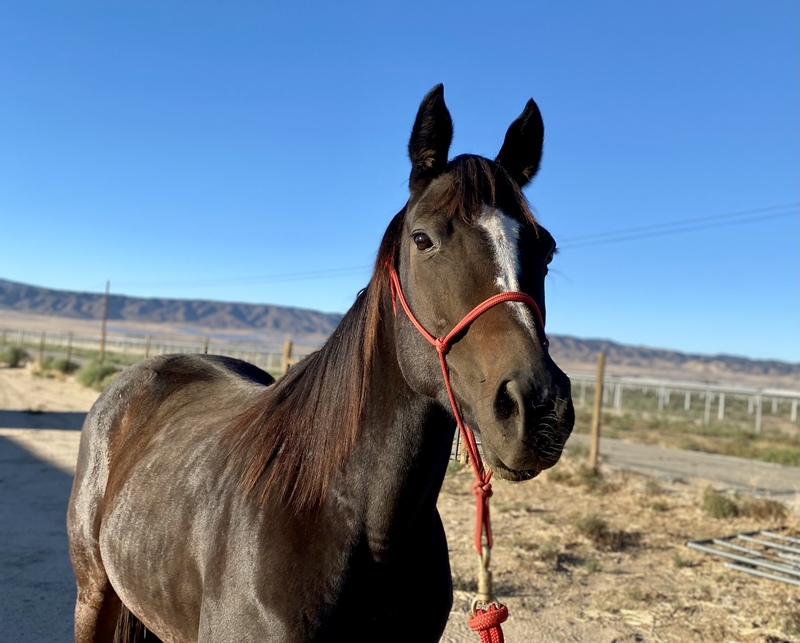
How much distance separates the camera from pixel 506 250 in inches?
66.3

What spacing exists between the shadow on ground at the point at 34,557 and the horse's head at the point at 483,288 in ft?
12.4

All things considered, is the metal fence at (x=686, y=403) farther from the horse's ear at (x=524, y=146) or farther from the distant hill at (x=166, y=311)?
the distant hill at (x=166, y=311)

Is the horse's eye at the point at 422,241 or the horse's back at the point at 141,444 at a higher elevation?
the horse's eye at the point at 422,241

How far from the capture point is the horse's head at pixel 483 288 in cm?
146

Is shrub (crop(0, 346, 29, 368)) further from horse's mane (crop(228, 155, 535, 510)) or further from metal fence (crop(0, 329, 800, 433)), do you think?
horse's mane (crop(228, 155, 535, 510))

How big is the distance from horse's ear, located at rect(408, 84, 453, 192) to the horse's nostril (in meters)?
0.77

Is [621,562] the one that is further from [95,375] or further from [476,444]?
[95,375]

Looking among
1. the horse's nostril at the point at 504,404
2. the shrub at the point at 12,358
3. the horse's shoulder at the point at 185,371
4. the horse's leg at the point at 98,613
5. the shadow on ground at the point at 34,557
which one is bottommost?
the shrub at the point at 12,358

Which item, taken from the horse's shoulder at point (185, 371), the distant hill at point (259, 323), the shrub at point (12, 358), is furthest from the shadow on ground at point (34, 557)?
the distant hill at point (259, 323)

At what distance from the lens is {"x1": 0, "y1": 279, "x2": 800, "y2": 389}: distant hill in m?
138

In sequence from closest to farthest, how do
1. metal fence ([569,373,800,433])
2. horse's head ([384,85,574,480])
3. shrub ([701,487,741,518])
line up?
horse's head ([384,85,574,480]) → shrub ([701,487,741,518]) → metal fence ([569,373,800,433])

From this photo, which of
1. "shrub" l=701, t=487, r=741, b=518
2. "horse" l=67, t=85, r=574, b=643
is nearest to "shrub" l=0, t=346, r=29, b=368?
"shrub" l=701, t=487, r=741, b=518

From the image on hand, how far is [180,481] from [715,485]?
10500 millimetres

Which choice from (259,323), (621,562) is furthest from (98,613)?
(259,323)
